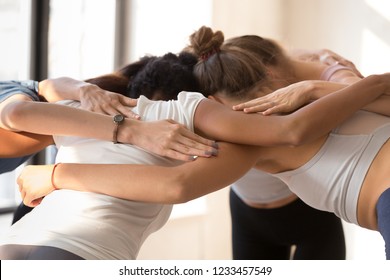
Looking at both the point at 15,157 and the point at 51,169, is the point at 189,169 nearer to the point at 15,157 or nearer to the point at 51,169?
the point at 51,169

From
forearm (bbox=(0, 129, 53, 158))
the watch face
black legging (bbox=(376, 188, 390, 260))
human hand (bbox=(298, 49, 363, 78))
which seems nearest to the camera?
black legging (bbox=(376, 188, 390, 260))

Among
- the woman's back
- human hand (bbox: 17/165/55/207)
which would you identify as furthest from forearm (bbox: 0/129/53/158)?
the woman's back

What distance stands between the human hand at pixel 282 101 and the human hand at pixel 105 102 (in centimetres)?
25

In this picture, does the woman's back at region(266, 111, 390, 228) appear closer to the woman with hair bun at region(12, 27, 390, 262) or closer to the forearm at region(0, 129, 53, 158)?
the woman with hair bun at region(12, 27, 390, 262)

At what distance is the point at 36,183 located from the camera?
3.97ft

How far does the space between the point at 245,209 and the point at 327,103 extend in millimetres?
753

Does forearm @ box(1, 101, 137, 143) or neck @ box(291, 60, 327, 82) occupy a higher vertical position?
neck @ box(291, 60, 327, 82)

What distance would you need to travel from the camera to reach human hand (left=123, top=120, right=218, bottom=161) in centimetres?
114

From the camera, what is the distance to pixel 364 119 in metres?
1.24

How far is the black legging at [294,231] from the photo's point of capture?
179cm

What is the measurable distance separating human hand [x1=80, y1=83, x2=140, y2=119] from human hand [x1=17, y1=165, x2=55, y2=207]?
174mm

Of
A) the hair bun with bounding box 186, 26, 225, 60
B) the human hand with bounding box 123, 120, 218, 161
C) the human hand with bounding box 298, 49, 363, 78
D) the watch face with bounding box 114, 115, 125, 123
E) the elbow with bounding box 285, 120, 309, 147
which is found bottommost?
the human hand with bounding box 123, 120, 218, 161

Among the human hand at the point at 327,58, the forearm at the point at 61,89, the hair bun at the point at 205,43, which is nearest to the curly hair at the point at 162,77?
the hair bun at the point at 205,43

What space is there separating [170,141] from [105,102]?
0.22 meters
